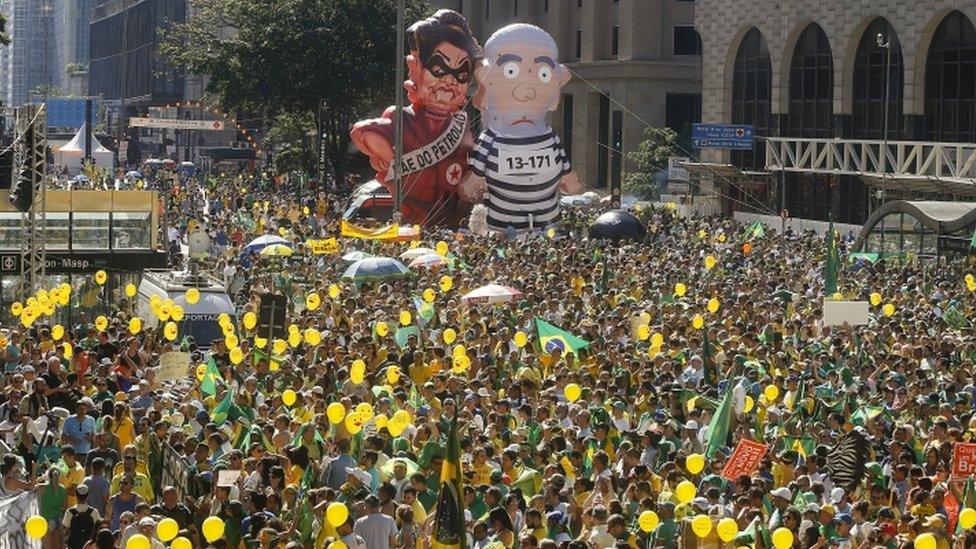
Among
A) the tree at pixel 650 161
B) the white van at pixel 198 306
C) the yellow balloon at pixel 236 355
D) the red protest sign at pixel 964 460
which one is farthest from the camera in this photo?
the tree at pixel 650 161

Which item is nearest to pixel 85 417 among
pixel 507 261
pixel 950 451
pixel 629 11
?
pixel 950 451

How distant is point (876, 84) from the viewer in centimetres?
5881

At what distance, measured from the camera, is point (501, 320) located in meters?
26.1

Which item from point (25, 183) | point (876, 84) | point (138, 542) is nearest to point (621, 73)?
point (876, 84)

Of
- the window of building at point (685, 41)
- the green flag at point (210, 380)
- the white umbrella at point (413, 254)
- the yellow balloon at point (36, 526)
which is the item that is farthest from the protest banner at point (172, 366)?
the window of building at point (685, 41)

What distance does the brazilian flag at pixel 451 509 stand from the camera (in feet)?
39.6

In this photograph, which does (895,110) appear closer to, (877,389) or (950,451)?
(877,389)

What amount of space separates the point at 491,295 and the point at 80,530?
14145mm

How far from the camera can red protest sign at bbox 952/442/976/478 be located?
1477cm

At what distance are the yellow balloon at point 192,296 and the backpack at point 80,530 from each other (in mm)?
11381

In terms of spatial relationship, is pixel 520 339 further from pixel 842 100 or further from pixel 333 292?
pixel 842 100

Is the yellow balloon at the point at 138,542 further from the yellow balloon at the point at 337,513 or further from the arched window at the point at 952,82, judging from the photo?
the arched window at the point at 952,82

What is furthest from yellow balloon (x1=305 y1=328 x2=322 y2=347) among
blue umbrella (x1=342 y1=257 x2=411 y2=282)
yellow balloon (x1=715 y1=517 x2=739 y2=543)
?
yellow balloon (x1=715 y1=517 x2=739 y2=543)

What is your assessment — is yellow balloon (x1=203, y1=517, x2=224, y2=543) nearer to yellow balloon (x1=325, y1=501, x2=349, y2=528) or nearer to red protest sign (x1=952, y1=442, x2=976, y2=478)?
yellow balloon (x1=325, y1=501, x2=349, y2=528)
